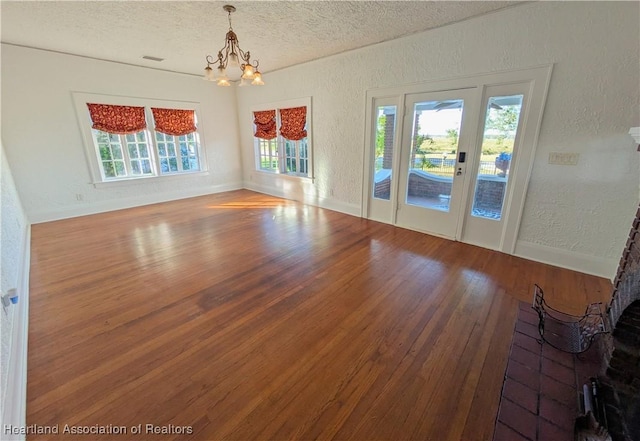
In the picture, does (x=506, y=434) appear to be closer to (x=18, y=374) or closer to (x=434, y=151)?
(x=18, y=374)

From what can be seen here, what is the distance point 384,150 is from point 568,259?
2581mm

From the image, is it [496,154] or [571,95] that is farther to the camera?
[496,154]

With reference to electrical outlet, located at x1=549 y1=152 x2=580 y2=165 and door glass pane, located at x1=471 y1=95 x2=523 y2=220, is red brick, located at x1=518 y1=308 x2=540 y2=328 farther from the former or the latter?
electrical outlet, located at x1=549 y1=152 x2=580 y2=165

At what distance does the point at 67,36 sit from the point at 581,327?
621cm

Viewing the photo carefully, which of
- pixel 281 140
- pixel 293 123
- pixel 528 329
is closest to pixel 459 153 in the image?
pixel 528 329

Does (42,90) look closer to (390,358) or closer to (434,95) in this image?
(434,95)

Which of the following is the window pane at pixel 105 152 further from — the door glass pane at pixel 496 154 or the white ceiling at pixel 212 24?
the door glass pane at pixel 496 154

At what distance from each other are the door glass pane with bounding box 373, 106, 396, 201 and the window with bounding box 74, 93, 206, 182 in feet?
13.6

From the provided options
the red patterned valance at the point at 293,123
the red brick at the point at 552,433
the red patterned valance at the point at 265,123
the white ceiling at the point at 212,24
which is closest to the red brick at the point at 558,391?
the red brick at the point at 552,433

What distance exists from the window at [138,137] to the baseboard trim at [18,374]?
3446 millimetres

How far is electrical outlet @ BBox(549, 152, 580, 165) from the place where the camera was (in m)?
2.74

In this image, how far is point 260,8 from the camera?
2.85 metres

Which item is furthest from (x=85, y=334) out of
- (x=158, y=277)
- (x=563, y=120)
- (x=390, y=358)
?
(x=563, y=120)

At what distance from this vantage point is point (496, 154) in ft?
10.6
